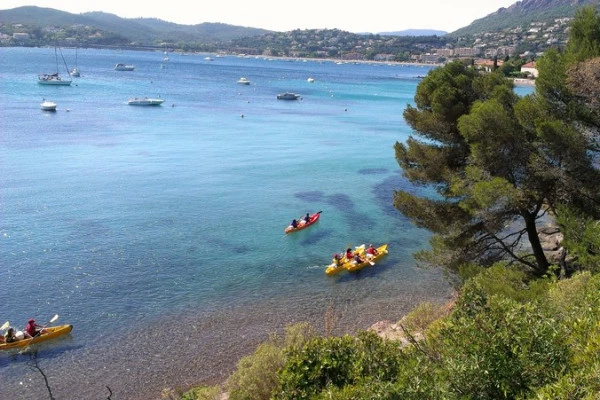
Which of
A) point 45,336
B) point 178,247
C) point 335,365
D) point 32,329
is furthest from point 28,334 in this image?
point 335,365

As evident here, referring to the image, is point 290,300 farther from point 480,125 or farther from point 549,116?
point 549,116

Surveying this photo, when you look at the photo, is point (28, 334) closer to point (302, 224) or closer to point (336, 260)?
point (336, 260)

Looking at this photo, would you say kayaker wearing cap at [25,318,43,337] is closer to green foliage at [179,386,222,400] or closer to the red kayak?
green foliage at [179,386,222,400]

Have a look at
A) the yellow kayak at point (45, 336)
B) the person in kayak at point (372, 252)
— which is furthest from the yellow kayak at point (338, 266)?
the yellow kayak at point (45, 336)

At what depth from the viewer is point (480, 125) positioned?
14914 mm

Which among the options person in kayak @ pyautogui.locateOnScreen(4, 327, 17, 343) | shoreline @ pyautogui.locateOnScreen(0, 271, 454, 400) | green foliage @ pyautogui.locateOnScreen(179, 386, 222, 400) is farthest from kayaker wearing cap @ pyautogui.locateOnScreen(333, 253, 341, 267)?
person in kayak @ pyautogui.locateOnScreen(4, 327, 17, 343)

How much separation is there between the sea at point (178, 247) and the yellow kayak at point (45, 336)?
0.29 metres

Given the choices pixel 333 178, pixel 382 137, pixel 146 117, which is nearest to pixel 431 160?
pixel 333 178

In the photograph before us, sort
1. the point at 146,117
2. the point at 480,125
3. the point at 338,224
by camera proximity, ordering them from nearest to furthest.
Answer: the point at 480,125, the point at 338,224, the point at 146,117

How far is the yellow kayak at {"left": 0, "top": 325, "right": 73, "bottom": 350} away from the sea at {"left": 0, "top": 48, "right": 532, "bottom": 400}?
0.29 meters

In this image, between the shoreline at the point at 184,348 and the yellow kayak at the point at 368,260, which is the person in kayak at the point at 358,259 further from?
the shoreline at the point at 184,348

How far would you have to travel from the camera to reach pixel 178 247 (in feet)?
81.9

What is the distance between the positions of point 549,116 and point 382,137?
42503 mm

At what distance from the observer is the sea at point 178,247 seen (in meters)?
16.7
